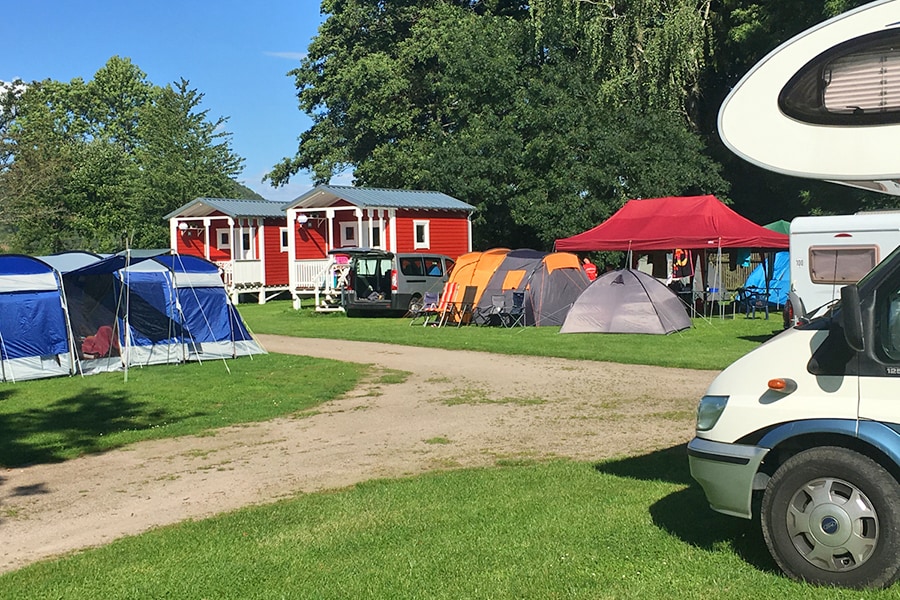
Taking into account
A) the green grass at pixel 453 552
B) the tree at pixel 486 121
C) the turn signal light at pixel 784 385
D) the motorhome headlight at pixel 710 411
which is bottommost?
the green grass at pixel 453 552

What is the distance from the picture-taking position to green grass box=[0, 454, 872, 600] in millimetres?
4789

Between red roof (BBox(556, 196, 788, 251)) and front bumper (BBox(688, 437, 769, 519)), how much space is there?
61.9 ft

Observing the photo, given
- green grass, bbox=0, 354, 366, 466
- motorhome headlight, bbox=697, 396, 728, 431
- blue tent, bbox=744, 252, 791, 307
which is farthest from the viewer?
blue tent, bbox=744, 252, 791, 307

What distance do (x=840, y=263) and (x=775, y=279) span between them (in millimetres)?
11112

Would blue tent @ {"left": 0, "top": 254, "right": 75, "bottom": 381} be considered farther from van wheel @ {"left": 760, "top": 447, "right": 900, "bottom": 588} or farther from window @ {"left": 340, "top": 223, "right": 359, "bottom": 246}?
window @ {"left": 340, "top": 223, "right": 359, "bottom": 246}

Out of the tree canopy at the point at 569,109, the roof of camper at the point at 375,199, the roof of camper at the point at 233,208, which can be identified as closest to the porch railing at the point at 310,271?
the roof of camper at the point at 375,199

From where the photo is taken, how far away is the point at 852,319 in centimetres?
438

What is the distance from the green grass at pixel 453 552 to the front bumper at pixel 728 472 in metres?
0.33

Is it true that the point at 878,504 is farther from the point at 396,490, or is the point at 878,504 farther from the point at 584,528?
the point at 396,490

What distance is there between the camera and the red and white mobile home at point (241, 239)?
35500 millimetres

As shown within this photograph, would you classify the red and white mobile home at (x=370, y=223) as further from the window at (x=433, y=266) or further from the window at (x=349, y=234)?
the window at (x=433, y=266)

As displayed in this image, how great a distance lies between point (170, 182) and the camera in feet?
150

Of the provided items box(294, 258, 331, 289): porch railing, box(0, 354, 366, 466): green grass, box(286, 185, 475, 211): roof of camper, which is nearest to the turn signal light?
box(0, 354, 366, 466): green grass

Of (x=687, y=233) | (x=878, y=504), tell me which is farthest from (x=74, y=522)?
(x=687, y=233)
